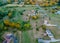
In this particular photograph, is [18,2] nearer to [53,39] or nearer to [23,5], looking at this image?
[23,5]

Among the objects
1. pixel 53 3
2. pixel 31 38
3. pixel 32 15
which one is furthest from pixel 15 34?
pixel 53 3

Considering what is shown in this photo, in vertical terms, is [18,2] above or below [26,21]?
above

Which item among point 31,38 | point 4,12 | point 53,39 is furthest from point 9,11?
point 53,39

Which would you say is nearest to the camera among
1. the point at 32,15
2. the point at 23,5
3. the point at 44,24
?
the point at 44,24

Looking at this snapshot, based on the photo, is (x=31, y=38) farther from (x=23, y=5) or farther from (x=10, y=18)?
(x=23, y=5)

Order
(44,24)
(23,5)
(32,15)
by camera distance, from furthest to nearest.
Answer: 1. (23,5)
2. (32,15)
3. (44,24)

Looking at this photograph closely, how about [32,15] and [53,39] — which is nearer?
[53,39]

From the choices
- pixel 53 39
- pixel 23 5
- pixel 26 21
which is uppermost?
pixel 23 5

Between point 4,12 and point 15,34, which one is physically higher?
point 4,12

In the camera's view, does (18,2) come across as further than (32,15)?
Yes
